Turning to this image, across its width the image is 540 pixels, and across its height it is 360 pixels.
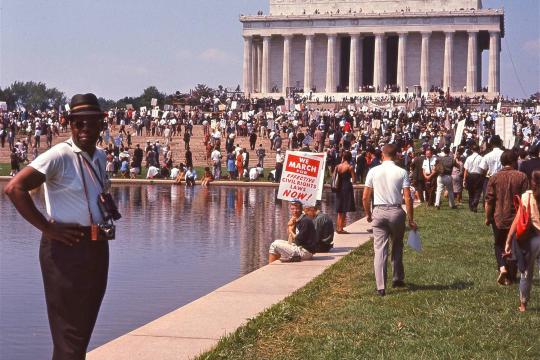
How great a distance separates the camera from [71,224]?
6051 millimetres

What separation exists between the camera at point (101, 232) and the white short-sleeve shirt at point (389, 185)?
6.27 m

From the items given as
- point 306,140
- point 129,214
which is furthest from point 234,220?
point 306,140

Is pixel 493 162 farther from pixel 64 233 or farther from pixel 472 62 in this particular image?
pixel 472 62

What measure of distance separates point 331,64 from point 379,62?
4.76m

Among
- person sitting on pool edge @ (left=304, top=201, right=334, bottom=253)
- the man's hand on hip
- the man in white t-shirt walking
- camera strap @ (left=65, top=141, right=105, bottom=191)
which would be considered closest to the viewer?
the man's hand on hip

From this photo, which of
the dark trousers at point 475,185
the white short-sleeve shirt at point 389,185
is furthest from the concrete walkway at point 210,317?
the dark trousers at point 475,185

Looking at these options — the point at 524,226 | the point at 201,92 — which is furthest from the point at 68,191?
the point at 201,92

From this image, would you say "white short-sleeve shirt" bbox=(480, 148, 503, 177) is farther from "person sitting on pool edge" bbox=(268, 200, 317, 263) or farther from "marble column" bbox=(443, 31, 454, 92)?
"marble column" bbox=(443, 31, 454, 92)

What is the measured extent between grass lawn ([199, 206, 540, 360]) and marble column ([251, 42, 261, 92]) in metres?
89.8

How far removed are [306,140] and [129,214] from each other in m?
24.1

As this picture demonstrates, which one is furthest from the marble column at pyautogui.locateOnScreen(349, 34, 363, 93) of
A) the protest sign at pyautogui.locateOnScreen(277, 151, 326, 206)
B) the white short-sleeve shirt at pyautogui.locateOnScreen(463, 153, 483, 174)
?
the protest sign at pyautogui.locateOnScreen(277, 151, 326, 206)

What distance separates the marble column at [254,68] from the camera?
103625mm

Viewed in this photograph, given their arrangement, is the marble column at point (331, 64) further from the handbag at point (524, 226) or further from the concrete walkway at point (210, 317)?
the handbag at point (524, 226)

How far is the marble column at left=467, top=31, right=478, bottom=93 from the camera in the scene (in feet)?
313
